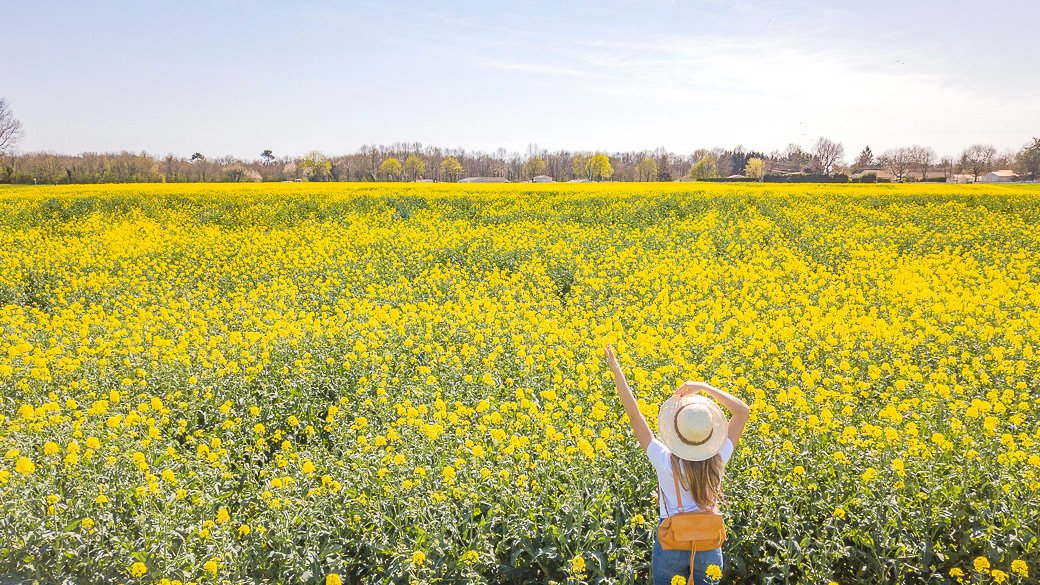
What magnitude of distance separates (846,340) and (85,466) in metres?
6.70

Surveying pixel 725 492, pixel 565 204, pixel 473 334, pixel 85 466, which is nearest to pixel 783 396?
pixel 725 492

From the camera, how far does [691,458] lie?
2.60 metres

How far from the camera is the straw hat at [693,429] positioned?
2535 mm

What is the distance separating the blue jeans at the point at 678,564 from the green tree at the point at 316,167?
2913 inches

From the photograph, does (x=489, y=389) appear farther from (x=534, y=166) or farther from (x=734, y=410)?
(x=534, y=166)

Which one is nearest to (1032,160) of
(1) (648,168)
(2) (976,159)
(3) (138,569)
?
(2) (976,159)

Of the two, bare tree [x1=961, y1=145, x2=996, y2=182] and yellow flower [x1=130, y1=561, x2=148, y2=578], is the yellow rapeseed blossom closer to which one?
yellow flower [x1=130, y1=561, x2=148, y2=578]

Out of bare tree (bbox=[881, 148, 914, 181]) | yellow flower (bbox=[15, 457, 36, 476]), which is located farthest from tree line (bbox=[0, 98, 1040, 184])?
yellow flower (bbox=[15, 457, 36, 476])

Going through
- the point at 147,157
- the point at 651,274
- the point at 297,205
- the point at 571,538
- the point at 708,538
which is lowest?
the point at 571,538

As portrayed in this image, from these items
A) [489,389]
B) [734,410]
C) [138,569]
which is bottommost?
[138,569]

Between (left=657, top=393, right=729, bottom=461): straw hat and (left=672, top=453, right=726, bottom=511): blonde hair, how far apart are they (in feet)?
0.22

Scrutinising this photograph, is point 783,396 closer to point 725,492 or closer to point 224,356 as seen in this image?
point 725,492

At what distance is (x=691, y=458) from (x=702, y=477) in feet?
0.41

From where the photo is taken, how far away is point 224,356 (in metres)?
6.03
